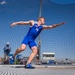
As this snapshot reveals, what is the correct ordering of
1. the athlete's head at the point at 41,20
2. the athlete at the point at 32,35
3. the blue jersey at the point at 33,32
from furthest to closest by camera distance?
the athlete's head at the point at 41,20, the blue jersey at the point at 33,32, the athlete at the point at 32,35

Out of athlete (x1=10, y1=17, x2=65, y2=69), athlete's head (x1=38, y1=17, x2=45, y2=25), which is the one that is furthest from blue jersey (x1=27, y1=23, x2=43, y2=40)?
athlete's head (x1=38, y1=17, x2=45, y2=25)

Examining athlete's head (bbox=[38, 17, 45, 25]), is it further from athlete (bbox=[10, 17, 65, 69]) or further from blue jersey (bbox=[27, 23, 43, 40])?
blue jersey (bbox=[27, 23, 43, 40])

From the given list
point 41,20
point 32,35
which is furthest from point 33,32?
point 41,20

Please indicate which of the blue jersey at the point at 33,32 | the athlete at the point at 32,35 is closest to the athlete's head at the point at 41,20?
the athlete at the point at 32,35

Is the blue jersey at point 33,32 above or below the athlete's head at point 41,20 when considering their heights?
below

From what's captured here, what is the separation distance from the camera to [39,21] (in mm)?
9188

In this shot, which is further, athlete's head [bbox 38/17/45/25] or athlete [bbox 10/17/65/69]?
athlete's head [bbox 38/17/45/25]

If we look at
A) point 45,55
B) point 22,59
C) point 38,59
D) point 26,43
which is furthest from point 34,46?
point 45,55

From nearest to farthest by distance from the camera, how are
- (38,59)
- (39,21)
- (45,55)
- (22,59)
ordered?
(39,21), (38,59), (22,59), (45,55)

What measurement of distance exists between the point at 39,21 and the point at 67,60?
16.8 m

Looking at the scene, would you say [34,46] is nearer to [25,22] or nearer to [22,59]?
[25,22]

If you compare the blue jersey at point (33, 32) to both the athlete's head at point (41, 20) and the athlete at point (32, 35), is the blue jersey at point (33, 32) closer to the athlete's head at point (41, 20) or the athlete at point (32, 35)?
the athlete at point (32, 35)

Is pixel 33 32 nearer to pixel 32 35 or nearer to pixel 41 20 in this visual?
pixel 32 35

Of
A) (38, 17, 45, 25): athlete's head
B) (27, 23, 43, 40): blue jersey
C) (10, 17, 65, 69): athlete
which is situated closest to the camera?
(10, 17, 65, 69): athlete
